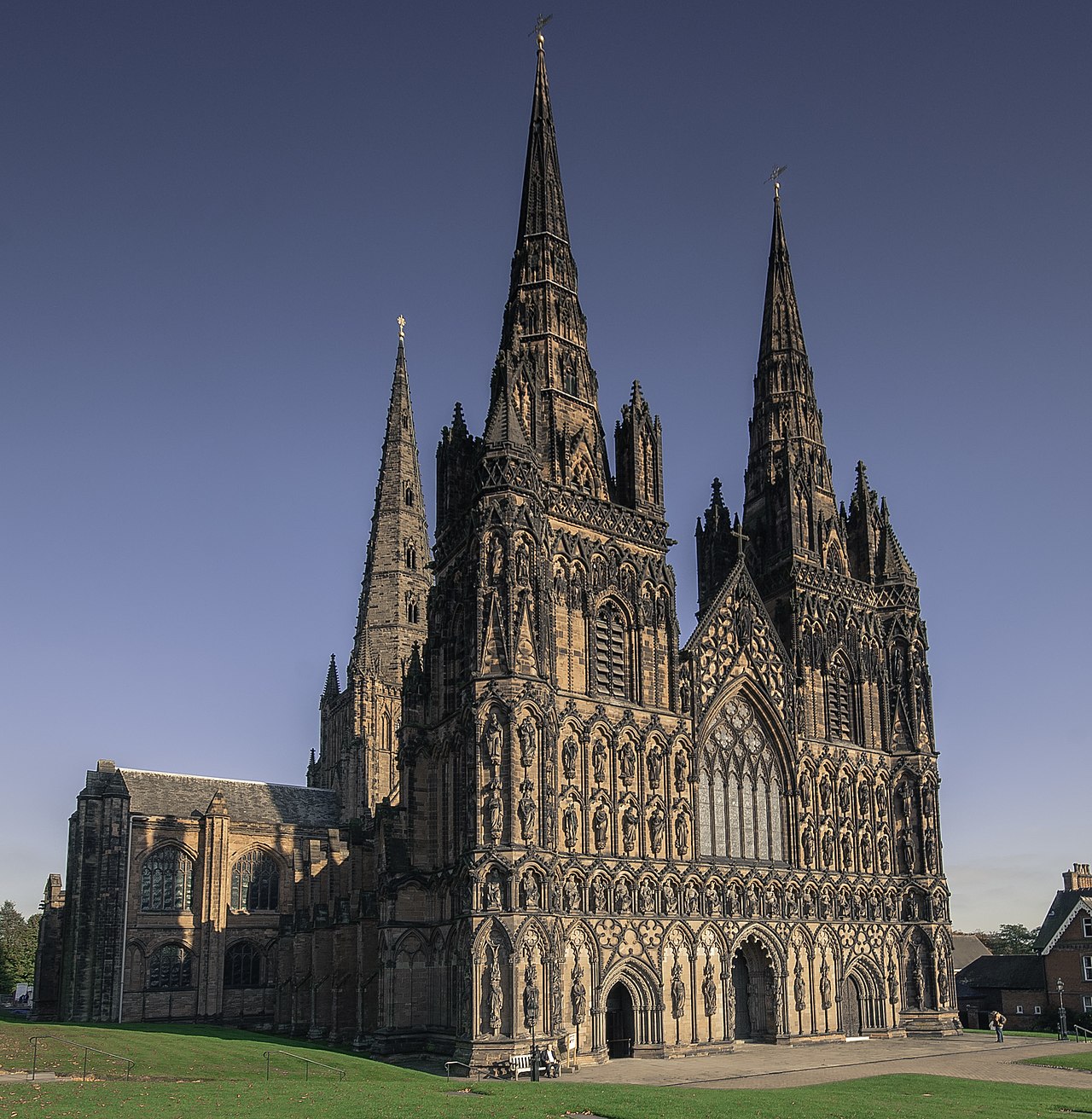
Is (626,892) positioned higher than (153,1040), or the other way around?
(626,892)

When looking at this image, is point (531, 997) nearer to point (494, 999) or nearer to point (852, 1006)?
point (494, 999)

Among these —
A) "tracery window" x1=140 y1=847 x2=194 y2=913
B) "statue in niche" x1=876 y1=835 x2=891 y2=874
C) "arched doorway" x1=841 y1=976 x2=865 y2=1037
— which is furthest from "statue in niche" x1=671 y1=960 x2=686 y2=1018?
"tracery window" x1=140 y1=847 x2=194 y2=913

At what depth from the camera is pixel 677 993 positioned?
4316cm

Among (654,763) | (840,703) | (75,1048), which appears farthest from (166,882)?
(840,703)

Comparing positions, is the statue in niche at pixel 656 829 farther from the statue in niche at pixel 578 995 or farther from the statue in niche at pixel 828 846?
the statue in niche at pixel 828 846

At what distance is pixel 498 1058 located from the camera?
123ft

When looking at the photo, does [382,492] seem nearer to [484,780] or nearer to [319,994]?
[319,994]

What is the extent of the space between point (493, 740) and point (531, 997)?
8.66m

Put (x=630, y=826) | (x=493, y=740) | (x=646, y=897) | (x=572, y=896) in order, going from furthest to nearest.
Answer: (x=630, y=826) → (x=646, y=897) → (x=572, y=896) → (x=493, y=740)

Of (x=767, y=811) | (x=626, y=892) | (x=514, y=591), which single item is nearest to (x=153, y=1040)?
(x=626, y=892)

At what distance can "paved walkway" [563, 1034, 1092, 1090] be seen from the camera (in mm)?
35625

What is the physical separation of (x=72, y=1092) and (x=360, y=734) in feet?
164

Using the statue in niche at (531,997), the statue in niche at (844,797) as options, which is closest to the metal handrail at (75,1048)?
the statue in niche at (531,997)

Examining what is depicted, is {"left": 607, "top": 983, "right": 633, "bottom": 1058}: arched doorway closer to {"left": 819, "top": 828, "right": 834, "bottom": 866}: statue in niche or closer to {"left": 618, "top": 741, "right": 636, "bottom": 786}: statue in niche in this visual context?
{"left": 618, "top": 741, "right": 636, "bottom": 786}: statue in niche
